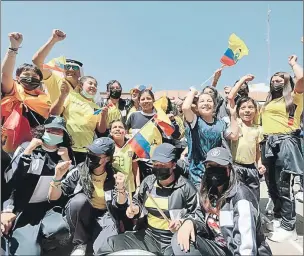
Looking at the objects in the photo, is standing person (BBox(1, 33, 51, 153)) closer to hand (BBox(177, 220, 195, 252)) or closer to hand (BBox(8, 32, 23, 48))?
hand (BBox(8, 32, 23, 48))

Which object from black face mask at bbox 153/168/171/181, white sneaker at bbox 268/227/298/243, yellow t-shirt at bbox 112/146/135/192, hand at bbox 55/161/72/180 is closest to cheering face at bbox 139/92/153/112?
yellow t-shirt at bbox 112/146/135/192

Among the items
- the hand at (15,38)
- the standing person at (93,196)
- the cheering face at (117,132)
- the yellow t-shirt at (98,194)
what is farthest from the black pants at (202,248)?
the hand at (15,38)

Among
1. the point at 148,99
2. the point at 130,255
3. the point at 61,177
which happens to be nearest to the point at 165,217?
the point at 130,255

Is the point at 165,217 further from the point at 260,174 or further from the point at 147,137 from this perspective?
the point at 260,174

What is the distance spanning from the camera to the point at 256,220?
251 cm

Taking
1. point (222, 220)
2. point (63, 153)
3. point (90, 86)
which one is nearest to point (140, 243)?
point (222, 220)

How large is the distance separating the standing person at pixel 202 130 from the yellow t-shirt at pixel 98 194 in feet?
3.26

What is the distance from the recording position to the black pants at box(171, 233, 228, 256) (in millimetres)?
2611

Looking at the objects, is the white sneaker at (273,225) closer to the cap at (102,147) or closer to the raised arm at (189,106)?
the raised arm at (189,106)

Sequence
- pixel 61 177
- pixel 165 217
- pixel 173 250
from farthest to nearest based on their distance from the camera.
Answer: pixel 61 177 → pixel 165 217 → pixel 173 250

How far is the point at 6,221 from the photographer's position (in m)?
3.00

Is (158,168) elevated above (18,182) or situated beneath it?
elevated above

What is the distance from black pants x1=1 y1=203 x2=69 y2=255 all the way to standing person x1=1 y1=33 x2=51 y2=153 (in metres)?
0.74

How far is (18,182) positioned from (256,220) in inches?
87.5
